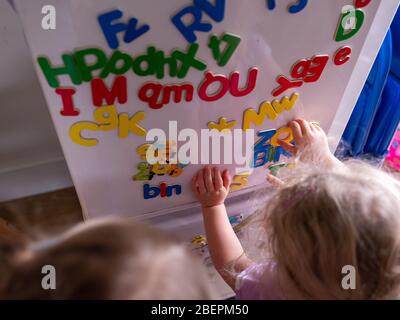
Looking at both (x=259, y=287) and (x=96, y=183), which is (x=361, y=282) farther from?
(x=96, y=183)

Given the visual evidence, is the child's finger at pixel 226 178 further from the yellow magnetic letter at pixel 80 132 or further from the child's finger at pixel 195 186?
the yellow magnetic letter at pixel 80 132

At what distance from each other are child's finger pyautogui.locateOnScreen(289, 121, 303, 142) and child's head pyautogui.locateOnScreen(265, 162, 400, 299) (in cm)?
10

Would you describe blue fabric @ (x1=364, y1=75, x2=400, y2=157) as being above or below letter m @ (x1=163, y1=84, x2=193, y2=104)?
below

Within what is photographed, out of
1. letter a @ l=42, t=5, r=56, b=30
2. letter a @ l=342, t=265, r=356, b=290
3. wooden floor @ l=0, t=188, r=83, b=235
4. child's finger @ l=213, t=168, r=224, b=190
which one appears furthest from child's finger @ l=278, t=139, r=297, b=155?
wooden floor @ l=0, t=188, r=83, b=235

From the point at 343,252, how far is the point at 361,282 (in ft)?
0.15

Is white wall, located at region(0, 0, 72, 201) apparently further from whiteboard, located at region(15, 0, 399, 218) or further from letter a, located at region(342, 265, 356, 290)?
letter a, located at region(342, 265, 356, 290)

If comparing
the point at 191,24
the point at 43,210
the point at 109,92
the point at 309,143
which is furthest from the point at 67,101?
the point at 43,210

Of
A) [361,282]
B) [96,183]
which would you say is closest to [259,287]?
[361,282]

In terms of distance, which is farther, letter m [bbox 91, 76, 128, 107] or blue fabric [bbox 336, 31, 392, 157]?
blue fabric [bbox 336, 31, 392, 157]

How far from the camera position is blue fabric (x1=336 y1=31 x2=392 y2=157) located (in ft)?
2.17

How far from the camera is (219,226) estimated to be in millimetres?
687

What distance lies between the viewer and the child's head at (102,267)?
0.42m

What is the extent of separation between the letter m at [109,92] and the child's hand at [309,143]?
0.87 feet

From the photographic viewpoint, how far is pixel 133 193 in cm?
64
